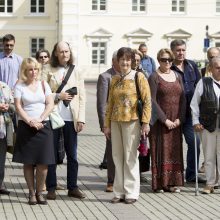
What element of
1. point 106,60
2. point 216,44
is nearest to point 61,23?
point 106,60

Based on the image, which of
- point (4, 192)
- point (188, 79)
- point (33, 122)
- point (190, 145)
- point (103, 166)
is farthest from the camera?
point (103, 166)

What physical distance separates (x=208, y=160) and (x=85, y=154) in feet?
15.5

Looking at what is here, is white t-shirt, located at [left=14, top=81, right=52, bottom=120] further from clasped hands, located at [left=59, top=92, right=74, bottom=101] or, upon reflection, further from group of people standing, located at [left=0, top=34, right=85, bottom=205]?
clasped hands, located at [left=59, top=92, right=74, bottom=101]

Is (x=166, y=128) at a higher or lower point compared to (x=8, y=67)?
lower

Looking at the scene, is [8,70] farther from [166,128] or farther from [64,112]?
[166,128]

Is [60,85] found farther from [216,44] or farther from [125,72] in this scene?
[216,44]

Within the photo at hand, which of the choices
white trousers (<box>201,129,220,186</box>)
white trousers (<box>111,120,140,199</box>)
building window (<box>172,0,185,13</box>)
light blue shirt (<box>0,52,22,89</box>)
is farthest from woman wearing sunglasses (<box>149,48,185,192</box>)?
building window (<box>172,0,185,13</box>)

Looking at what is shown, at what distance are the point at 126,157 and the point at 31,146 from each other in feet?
3.92

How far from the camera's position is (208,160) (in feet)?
34.2

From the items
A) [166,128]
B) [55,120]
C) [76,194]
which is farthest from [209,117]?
[55,120]

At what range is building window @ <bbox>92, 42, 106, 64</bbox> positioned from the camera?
60.5 m

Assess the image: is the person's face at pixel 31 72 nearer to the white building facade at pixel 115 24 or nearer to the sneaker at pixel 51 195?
the sneaker at pixel 51 195

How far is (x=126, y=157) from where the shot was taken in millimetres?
9656

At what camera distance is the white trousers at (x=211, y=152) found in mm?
10398
